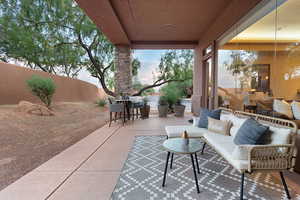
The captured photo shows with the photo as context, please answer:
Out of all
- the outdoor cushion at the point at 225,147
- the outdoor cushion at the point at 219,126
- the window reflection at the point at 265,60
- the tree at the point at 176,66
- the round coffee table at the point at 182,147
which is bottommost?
the outdoor cushion at the point at 225,147

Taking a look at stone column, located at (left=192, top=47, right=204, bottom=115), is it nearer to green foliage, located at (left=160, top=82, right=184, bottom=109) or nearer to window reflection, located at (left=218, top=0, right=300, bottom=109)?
green foliage, located at (left=160, top=82, right=184, bottom=109)

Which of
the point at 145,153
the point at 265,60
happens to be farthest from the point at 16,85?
the point at 265,60

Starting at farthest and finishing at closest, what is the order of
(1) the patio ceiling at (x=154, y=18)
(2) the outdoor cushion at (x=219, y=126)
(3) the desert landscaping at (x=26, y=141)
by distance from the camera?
1. (1) the patio ceiling at (x=154, y=18)
2. (2) the outdoor cushion at (x=219, y=126)
3. (3) the desert landscaping at (x=26, y=141)

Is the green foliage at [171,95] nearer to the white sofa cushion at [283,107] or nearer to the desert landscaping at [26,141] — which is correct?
the desert landscaping at [26,141]

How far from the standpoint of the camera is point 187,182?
5.80ft

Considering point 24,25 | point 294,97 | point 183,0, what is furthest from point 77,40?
point 294,97

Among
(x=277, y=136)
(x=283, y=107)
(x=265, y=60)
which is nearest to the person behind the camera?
(x=277, y=136)

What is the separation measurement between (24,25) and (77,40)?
2539 mm

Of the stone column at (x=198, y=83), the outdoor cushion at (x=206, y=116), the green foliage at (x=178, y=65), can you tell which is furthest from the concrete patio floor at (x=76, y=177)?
the green foliage at (x=178, y=65)

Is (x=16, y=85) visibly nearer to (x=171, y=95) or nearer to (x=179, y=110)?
(x=171, y=95)

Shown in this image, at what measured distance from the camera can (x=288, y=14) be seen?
2.70 metres

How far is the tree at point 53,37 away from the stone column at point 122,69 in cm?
240

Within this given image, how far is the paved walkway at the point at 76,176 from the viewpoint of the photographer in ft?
5.19

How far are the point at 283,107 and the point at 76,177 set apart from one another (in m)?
3.61
